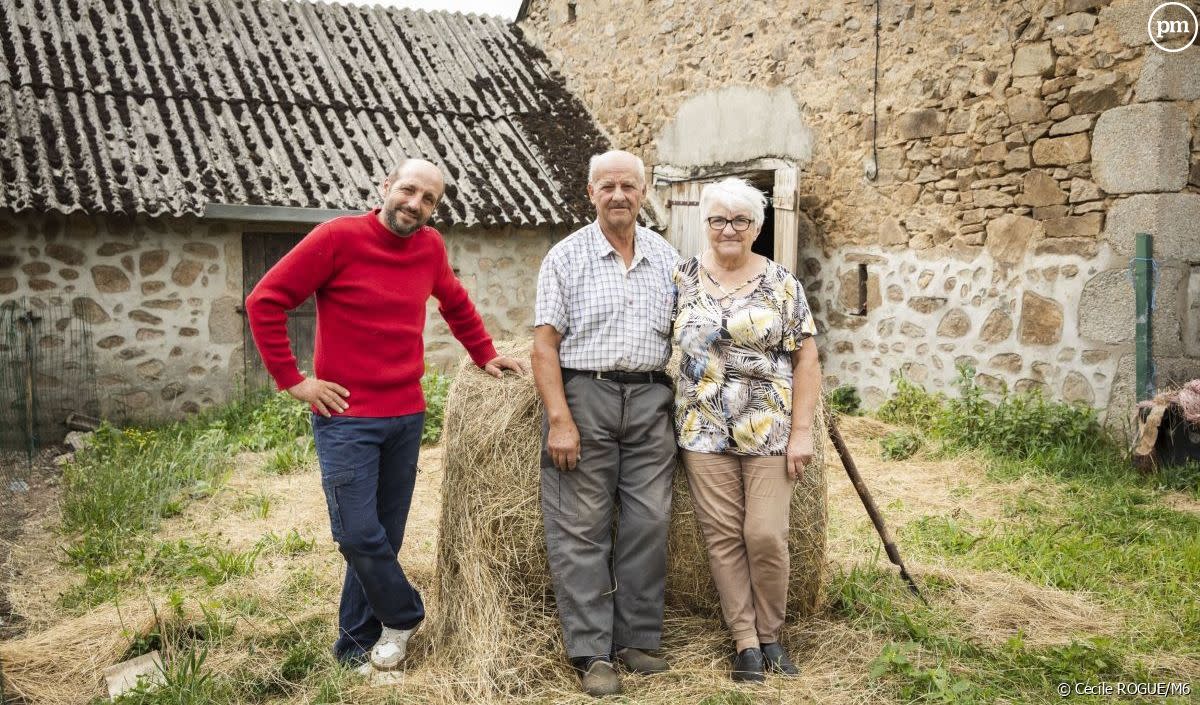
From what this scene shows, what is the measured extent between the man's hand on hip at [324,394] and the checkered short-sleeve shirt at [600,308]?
0.70 m

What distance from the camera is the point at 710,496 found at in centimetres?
319

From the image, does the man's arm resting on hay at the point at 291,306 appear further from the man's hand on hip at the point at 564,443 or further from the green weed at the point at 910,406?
the green weed at the point at 910,406

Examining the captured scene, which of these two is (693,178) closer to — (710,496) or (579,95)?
(579,95)

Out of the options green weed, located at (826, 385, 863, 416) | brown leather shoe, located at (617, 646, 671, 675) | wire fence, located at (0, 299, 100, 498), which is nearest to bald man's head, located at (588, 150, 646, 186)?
brown leather shoe, located at (617, 646, 671, 675)

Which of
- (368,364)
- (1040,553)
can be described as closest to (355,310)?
(368,364)

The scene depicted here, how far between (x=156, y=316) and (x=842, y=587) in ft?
20.9

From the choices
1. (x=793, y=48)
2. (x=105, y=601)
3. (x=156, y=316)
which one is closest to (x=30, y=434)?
(x=156, y=316)

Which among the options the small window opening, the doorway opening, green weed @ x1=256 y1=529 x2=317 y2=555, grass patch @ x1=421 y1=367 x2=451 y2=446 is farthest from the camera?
the doorway opening

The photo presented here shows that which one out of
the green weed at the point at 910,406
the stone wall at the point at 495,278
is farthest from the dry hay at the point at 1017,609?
the stone wall at the point at 495,278

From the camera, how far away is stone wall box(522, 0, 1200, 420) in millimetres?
5551

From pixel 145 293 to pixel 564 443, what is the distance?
19.5 feet

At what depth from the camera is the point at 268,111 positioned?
8883 mm

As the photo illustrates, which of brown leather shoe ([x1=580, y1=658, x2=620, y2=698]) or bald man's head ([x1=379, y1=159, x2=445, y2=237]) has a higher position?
bald man's head ([x1=379, y1=159, x2=445, y2=237])

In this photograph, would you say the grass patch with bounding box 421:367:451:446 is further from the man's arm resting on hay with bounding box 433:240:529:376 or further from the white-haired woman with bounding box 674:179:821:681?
the white-haired woman with bounding box 674:179:821:681
